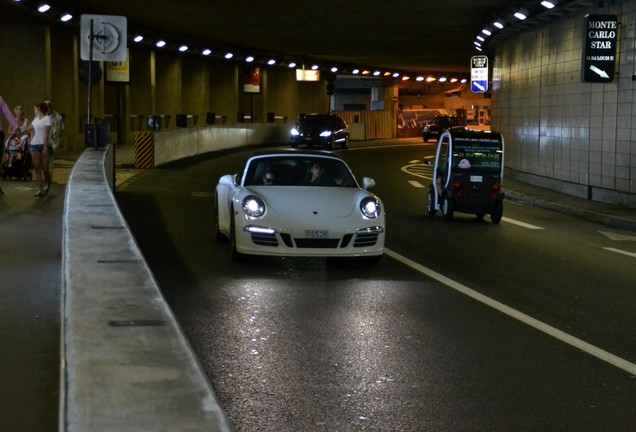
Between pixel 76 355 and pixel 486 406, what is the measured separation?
2467 mm

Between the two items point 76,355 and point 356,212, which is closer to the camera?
point 76,355

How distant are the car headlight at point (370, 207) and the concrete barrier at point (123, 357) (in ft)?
12.5

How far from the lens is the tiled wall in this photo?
65.5 ft

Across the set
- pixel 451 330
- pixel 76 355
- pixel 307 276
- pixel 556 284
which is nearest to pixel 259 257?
pixel 307 276

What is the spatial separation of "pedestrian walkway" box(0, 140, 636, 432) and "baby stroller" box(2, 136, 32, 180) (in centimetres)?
48

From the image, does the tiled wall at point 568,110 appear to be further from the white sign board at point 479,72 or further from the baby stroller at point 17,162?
the baby stroller at point 17,162

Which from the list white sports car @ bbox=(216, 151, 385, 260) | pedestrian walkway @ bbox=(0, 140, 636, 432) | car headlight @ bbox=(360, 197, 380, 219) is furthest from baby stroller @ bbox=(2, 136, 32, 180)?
car headlight @ bbox=(360, 197, 380, 219)

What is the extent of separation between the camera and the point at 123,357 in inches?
195

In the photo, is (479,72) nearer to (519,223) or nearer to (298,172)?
(519,223)

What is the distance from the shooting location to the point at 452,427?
5641 mm

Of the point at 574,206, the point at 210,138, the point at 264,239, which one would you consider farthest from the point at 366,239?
the point at 210,138

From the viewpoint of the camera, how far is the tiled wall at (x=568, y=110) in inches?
786

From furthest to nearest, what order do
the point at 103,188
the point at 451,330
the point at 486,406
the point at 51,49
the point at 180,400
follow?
the point at 51,49 → the point at 103,188 → the point at 451,330 → the point at 486,406 → the point at 180,400

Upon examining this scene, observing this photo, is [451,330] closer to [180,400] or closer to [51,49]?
[180,400]
